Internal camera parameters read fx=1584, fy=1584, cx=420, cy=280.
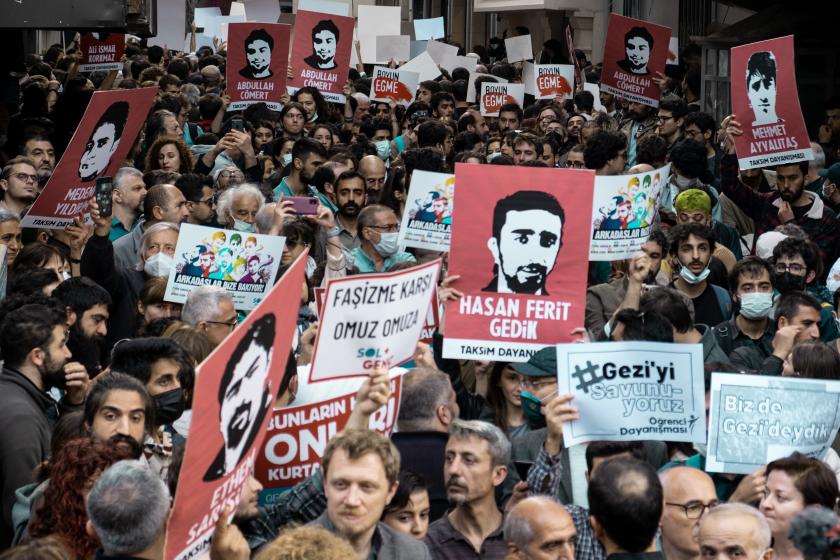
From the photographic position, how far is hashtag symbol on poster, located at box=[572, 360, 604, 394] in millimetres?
6035

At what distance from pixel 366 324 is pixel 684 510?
137 centimetres

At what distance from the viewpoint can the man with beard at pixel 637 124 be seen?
51.4ft

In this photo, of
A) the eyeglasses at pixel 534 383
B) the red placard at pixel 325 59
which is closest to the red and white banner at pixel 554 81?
the red placard at pixel 325 59

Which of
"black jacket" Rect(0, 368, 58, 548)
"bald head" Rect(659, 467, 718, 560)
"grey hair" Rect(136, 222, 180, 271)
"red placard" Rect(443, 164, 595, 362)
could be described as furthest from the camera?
"grey hair" Rect(136, 222, 180, 271)

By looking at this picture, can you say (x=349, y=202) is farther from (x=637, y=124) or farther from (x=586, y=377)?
(x=637, y=124)

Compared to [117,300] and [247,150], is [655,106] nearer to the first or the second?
[247,150]

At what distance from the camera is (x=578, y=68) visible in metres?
24.7

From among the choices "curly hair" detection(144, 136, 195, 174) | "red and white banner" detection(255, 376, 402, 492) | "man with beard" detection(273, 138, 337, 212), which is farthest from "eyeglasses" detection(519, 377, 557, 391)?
"curly hair" detection(144, 136, 195, 174)

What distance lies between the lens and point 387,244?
9.67 metres

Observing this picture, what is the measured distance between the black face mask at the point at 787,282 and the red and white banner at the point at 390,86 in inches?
393

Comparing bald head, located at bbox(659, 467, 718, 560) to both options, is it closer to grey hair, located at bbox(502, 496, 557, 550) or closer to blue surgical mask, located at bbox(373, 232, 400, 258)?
grey hair, located at bbox(502, 496, 557, 550)

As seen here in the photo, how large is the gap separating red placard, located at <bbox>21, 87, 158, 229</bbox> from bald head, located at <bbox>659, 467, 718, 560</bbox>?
4.98m

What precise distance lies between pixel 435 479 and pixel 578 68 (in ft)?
63.7

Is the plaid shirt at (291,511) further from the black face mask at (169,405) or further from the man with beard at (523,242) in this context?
the man with beard at (523,242)
